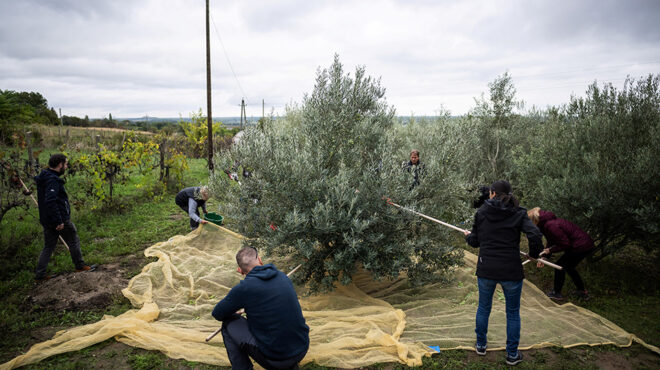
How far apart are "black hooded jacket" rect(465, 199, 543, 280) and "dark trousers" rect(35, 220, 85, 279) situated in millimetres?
7113

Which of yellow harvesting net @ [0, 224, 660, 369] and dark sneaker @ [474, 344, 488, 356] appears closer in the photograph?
yellow harvesting net @ [0, 224, 660, 369]

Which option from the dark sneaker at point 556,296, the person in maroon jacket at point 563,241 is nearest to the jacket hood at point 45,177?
the person in maroon jacket at point 563,241

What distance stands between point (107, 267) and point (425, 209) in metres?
6.36

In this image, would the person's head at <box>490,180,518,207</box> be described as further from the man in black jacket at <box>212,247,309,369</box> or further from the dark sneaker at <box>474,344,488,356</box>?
the man in black jacket at <box>212,247,309,369</box>

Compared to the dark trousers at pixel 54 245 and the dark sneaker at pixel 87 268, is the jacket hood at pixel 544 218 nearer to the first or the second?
the dark sneaker at pixel 87 268

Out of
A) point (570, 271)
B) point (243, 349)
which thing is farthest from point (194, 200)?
point (570, 271)

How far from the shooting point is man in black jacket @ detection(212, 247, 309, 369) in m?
3.21

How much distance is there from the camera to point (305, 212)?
519cm

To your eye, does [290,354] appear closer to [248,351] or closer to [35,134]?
[248,351]

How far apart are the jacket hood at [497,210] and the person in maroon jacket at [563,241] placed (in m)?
2.05

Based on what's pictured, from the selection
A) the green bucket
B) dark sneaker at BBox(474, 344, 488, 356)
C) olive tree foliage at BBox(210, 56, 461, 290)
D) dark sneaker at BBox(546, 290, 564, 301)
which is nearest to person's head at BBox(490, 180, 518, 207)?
olive tree foliage at BBox(210, 56, 461, 290)

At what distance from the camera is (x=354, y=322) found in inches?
186

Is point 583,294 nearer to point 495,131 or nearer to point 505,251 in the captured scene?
point 505,251

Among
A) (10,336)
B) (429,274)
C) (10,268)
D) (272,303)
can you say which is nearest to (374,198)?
(429,274)
